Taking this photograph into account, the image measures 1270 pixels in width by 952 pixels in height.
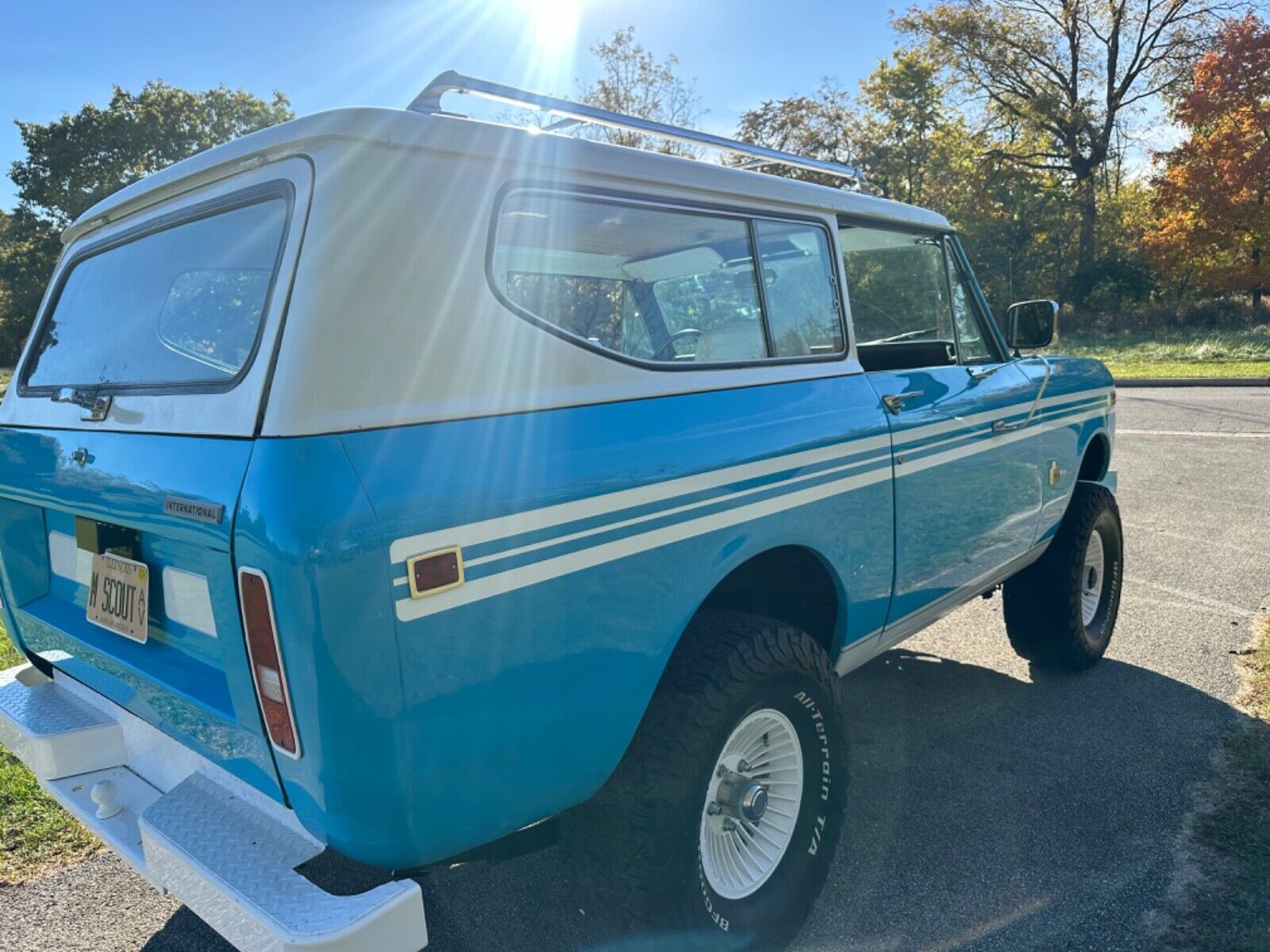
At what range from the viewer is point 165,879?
6.03ft

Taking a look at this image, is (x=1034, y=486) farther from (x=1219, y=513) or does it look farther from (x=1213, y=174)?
(x=1213, y=174)

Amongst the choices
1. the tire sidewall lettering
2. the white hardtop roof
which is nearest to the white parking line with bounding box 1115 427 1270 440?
the white hardtop roof

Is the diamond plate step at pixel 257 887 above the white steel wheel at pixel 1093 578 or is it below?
above

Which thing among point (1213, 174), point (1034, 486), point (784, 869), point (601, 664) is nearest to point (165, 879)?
point (601, 664)

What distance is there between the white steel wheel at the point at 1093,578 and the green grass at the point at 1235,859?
89 cm

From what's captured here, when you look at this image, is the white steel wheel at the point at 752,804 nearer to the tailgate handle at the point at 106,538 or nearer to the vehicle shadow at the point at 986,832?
the vehicle shadow at the point at 986,832

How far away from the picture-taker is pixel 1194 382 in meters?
16.0

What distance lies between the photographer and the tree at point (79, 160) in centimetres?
3105

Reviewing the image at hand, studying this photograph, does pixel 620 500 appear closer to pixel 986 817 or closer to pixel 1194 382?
pixel 986 817

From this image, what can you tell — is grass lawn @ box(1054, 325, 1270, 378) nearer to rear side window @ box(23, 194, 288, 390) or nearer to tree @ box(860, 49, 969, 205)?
tree @ box(860, 49, 969, 205)

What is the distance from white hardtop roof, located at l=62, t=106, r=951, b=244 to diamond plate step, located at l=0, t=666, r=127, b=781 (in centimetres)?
135

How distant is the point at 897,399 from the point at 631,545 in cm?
136

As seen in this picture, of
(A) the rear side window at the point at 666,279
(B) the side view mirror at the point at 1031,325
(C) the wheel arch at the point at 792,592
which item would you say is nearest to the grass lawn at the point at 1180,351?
(B) the side view mirror at the point at 1031,325

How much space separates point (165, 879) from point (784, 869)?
5.11ft
